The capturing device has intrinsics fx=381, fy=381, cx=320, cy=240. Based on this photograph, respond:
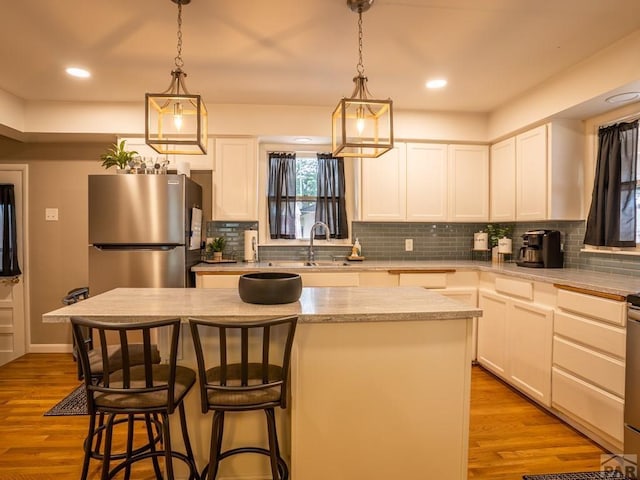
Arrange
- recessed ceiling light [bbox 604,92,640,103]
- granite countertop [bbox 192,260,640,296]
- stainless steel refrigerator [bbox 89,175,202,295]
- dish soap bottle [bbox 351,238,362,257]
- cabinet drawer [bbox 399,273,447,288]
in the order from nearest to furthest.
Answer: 1. granite countertop [bbox 192,260,640,296]
2. recessed ceiling light [bbox 604,92,640,103]
3. stainless steel refrigerator [bbox 89,175,202,295]
4. cabinet drawer [bbox 399,273,447,288]
5. dish soap bottle [bbox 351,238,362,257]

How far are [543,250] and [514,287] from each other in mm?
526

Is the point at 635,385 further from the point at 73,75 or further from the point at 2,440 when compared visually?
the point at 73,75

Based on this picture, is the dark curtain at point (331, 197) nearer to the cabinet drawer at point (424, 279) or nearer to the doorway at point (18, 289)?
the cabinet drawer at point (424, 279)

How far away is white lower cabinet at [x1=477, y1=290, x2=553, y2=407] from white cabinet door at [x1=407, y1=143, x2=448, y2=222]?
965 mm

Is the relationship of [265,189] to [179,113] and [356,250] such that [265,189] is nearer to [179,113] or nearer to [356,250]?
[356,250]

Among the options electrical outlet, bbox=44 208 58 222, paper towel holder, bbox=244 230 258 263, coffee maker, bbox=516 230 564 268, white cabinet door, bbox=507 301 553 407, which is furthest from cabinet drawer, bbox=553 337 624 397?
electrical outlet, bbox=44 208 58 222

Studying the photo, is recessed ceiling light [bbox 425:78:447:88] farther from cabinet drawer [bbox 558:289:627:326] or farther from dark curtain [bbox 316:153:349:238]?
cabinet drawer [bbox 558:289:627:326]

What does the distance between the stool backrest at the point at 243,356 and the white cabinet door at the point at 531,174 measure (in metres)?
2.66

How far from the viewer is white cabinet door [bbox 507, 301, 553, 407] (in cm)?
270

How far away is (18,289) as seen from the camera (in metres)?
4.02

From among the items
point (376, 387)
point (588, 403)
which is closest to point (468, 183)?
point (588, 403)

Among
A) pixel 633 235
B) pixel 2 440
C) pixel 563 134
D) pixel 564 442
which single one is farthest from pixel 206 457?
pixel 563 134

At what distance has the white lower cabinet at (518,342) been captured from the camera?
8.95 ft

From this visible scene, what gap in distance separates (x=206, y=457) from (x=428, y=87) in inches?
125
